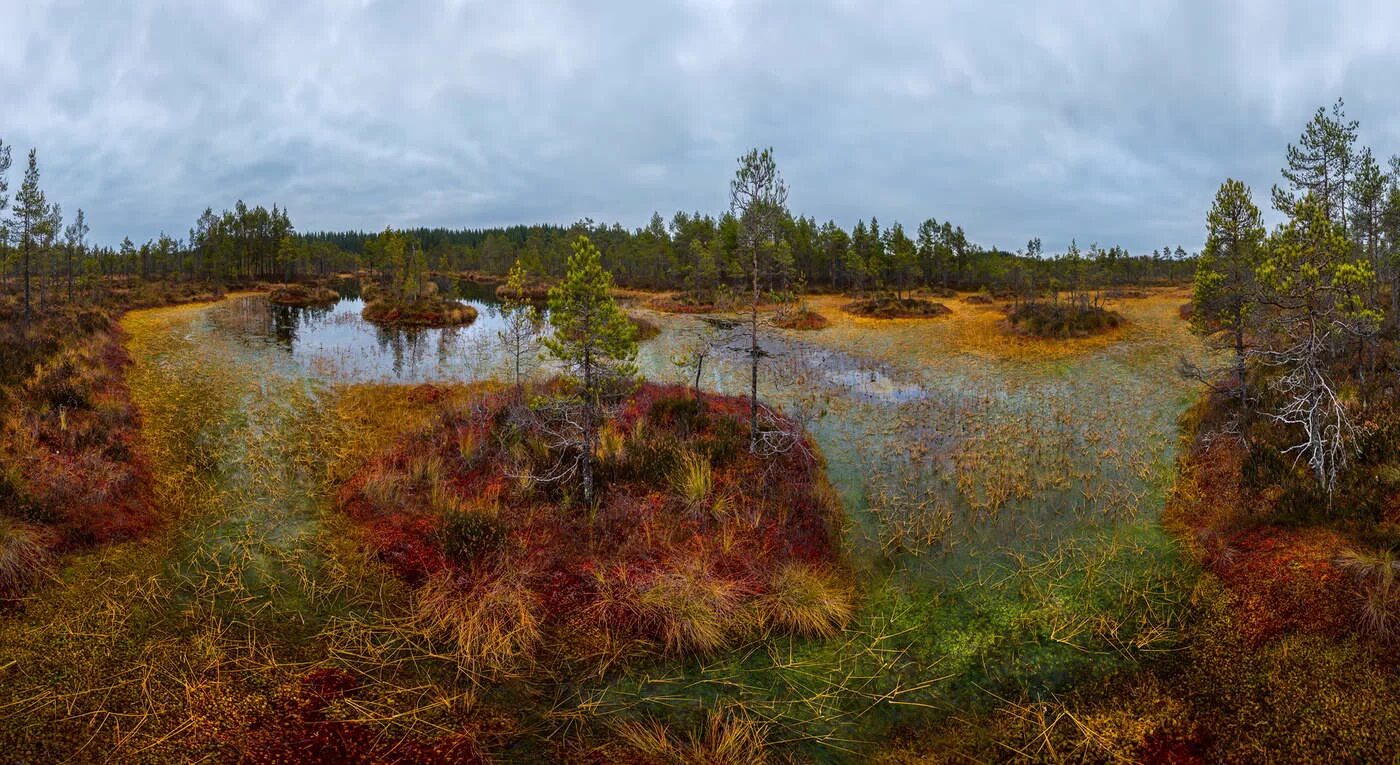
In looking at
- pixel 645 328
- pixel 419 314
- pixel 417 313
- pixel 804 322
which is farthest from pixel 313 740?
pixel 417 313

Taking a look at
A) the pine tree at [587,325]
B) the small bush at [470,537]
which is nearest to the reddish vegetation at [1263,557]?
the pine tree at [587,325]

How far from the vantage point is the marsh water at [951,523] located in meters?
8.79

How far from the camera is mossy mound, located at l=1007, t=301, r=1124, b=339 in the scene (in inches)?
1625

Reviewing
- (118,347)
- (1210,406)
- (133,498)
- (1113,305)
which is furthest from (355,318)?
(1113,305)

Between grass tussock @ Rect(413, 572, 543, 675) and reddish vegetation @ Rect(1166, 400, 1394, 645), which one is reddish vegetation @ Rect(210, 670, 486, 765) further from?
reddish vegetation @ Rect(1166, 400, 1394, 645)

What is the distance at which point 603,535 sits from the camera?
488 inches

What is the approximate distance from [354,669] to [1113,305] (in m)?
73.6

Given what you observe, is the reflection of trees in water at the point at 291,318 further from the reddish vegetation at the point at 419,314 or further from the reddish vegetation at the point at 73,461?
the reddish vegetation at the point at 73,461

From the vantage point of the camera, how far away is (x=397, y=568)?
11250 mm

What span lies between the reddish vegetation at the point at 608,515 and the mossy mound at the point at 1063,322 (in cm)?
3274

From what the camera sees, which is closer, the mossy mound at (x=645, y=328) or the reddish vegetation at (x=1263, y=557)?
the reddish vegetation at (x=1263, y=557)

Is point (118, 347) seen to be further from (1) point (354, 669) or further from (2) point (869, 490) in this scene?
(2) point (869, 490)

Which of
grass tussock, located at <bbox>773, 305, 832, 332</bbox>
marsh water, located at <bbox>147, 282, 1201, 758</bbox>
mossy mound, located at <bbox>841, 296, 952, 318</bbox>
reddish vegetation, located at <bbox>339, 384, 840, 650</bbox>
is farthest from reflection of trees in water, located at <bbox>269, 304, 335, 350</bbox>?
mossy mound, located at <bbox>841, 296, 952, 318</bbox>

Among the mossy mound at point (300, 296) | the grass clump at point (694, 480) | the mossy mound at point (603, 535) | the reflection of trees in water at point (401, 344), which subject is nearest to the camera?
the mossy mound at point (603, 535)
